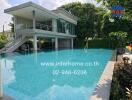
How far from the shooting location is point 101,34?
119 ft

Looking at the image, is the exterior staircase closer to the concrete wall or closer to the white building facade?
the white building facade

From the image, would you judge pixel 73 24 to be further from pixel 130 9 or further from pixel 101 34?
pixel 130 9

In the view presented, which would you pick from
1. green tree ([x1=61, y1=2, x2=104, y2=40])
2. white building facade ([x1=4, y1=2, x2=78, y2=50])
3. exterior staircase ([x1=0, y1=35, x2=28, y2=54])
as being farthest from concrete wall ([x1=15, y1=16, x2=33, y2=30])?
green tree ([x1=61, y1=2, x2=104, y2=40])

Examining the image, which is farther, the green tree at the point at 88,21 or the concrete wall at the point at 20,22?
the green tree at the point at 88,21

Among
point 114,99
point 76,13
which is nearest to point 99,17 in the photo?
point 76,13

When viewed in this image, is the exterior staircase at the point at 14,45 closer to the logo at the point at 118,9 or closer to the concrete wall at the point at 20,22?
the concrete wall at the point at 20,22

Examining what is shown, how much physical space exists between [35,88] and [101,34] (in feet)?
95.9

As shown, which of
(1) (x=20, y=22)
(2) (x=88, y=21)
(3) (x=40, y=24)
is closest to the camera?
(3) (x=40, y=24)

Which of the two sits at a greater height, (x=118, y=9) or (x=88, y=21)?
(x=88, y=21)

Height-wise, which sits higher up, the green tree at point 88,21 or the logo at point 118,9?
the green tree at point 88,21

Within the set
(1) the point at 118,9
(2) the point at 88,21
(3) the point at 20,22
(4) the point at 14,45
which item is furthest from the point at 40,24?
(1) the point at 118,9

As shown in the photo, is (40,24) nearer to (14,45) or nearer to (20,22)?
(20,22)

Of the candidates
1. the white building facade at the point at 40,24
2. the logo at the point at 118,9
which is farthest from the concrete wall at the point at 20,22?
the logo at the point at 118,9

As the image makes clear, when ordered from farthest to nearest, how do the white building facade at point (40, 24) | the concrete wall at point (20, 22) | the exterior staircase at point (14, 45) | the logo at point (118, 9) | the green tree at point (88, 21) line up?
the green tree at point (88, 21) → the concrete wall at point (20, 22) → the white building facade at point (40, 24) → the exterior staircase at point (14, 45) → the logo at point (118, 9)
